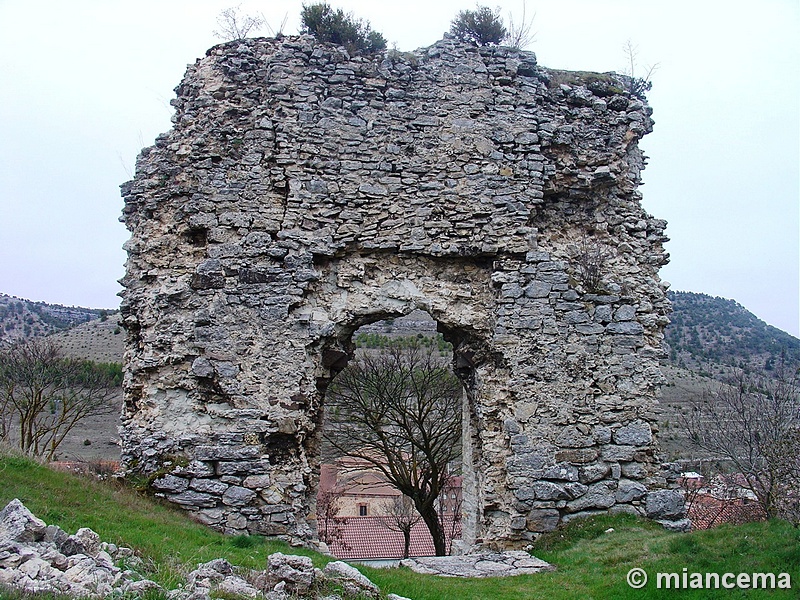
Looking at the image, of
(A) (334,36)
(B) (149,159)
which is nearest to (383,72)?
(A) (334,36)

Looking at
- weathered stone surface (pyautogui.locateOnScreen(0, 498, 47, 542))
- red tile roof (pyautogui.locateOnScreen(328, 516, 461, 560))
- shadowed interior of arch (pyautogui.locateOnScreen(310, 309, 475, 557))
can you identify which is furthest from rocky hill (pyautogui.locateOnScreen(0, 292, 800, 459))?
weathered stone surface (pyautogui.locateOnScreen(0, 498, 47, 542))

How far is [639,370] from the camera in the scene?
7.89 meters

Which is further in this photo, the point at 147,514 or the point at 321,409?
the point at 321,409

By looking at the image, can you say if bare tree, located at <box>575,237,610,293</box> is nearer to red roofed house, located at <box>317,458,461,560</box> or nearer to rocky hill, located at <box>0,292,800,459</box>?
red roofed house, located at <box>317,458,461,560</box>

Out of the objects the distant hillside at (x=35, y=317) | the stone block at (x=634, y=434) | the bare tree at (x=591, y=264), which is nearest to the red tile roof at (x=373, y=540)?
the stone block at (x=634, y=434)

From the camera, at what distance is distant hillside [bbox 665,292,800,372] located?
30.6 meters

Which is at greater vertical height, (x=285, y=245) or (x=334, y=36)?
(x=334, y=36)

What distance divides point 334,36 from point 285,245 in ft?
9.17

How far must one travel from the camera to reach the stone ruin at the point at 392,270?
7.52 m

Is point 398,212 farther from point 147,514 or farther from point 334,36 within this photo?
point 147,514

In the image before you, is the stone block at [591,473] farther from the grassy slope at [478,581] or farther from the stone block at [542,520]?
the grassy slope at [478,581]

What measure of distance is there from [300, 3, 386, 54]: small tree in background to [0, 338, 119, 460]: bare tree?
13413mm

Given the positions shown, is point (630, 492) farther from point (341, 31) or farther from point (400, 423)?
point (400, 423)

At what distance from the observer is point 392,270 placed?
8.12 meters
